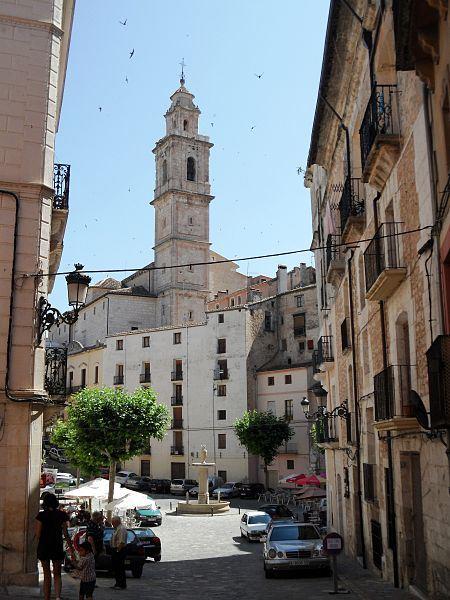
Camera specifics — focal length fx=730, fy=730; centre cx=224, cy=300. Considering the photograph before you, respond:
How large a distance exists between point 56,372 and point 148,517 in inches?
838

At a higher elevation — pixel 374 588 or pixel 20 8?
pixel 20 8

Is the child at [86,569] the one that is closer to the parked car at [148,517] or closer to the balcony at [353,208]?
the balcony at [353,208]

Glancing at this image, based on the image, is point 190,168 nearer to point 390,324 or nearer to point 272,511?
point 272,511

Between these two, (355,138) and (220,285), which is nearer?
(355,138)

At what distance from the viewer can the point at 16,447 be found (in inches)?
533

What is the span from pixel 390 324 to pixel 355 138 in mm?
6802

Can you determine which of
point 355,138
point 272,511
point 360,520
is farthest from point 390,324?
point 272,511

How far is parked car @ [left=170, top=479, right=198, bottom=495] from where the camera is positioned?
5572cm

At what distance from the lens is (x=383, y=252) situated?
1372 centimetres

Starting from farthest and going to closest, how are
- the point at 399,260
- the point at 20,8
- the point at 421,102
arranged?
1. the point at 20,8
2. the point at 399,260
3. the point at 421,102

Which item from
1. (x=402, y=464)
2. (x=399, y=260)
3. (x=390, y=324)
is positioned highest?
(x=399, y=260)

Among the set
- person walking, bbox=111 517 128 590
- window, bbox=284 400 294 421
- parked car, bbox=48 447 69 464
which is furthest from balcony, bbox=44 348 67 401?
parked car, bbox=48 447 69 464

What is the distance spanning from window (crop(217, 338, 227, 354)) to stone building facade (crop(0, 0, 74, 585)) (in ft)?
152

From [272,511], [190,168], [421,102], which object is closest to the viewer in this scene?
[421,102]
